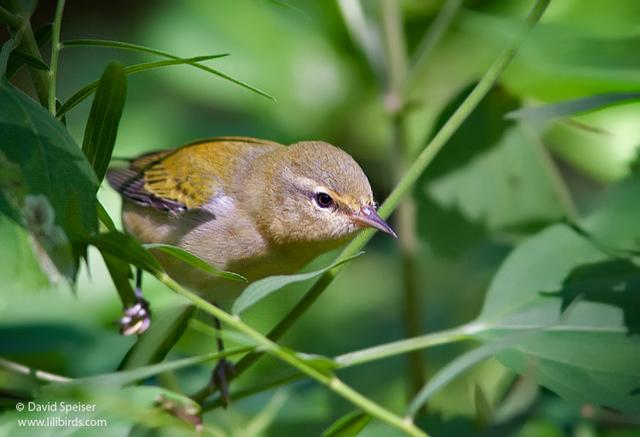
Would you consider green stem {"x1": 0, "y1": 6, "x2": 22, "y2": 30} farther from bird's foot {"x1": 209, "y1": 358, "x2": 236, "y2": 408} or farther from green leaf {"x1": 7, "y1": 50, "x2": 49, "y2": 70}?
bird's foot {"x1": 209, "y1": 358, "x2": 236, "y2": 408}

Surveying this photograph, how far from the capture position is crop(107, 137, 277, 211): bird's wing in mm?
3004

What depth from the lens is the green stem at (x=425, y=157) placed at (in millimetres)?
1805

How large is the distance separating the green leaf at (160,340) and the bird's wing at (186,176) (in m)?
1.20

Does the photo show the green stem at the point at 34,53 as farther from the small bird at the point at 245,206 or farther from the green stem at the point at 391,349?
the small bird at the point at 245,206

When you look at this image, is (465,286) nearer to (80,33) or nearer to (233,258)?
(233,258)

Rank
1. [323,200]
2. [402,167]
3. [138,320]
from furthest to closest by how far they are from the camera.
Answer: [402,167] → [323,200] → [138,320]

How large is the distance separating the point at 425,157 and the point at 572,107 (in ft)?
1.07

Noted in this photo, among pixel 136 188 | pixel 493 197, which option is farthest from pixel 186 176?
pixel 493 197

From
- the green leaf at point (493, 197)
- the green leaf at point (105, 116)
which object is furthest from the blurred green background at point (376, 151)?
the green leaf at point (105, 116)

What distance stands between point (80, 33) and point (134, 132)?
6.84ft

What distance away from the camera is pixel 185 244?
2.77 m

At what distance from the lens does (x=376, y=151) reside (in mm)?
4383

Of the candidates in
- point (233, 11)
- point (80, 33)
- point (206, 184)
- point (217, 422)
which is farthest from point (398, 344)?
point (80, 33)

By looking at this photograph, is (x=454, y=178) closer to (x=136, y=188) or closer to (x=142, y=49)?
(x=136, y=188)
